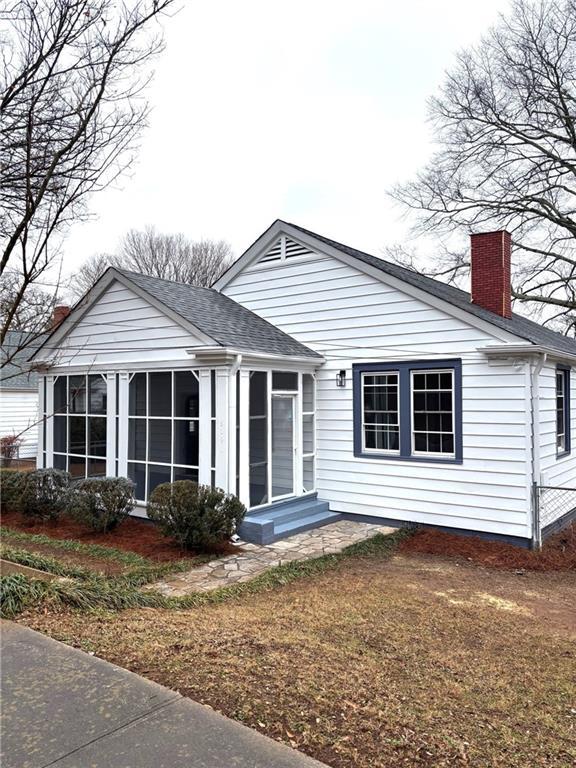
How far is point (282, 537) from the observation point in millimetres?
8656

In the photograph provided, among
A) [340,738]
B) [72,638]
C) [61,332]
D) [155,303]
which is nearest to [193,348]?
[155,303]

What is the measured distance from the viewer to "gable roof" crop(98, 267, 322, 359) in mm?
9078

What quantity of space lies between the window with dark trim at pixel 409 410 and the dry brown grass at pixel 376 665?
10.6 feet

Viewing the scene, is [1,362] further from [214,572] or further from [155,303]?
[155,303]

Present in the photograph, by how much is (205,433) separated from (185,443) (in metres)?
0.74

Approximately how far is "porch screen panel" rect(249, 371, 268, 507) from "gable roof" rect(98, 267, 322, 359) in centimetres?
64

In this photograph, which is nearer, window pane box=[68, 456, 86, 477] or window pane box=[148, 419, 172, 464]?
window pane box=[148, 419, 172, 464]

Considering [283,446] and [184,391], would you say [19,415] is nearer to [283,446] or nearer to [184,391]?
[184,391]

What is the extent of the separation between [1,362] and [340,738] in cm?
370

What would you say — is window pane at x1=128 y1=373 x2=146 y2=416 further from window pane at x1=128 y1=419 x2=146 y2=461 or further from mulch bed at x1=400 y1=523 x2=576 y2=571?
mulch bed at x1=400 y1=523 x2=576 y2=571

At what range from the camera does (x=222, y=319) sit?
398 inches

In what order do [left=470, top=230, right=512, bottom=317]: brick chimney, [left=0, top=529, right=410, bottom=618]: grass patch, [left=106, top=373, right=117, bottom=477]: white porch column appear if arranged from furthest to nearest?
[left=106, top=373, right=117, bottom=477]: white porch column < [left=470, top=230, right=512, bottom=317]: brick chimney < [left=0, top=529, right=410, bottom=618]: grass patch

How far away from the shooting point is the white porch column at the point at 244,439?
340 inches

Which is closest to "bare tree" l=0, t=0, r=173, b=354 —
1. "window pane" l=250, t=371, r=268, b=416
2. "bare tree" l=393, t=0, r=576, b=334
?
Answer: "window pane" l=250, t=371, r=268, b=416
